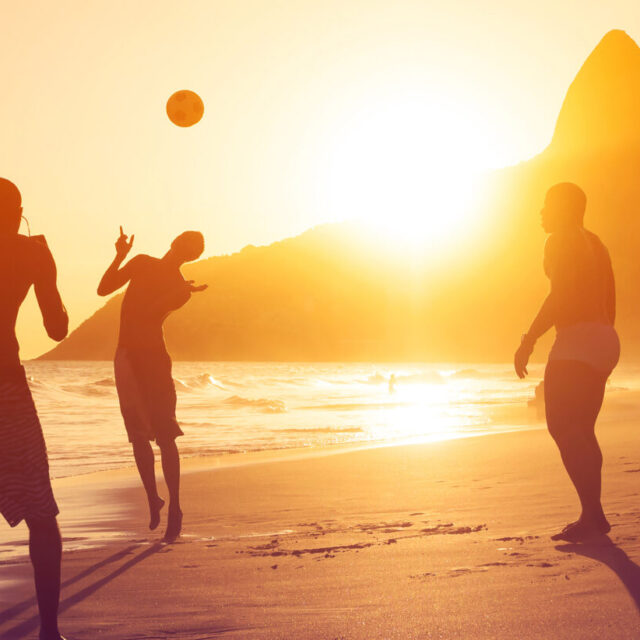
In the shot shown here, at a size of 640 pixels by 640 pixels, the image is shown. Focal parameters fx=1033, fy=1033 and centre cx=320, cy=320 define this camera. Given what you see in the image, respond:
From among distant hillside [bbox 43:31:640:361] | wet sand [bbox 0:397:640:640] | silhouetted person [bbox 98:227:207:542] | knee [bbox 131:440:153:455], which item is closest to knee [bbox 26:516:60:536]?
wet sand [bbox 0:397:640:640]

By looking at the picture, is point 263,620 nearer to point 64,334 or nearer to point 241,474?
point 64,334

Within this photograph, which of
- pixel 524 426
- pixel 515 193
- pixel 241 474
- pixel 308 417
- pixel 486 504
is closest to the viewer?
pixel 486 504

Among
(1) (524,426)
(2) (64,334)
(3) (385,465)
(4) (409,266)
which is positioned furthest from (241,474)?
(4) (409,266)

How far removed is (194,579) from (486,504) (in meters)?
2.45

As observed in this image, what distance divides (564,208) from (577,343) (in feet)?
2.29

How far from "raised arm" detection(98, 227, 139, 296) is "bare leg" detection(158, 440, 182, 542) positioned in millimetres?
941

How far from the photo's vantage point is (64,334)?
3.62 metres

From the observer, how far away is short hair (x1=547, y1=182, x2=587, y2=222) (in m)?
5.18

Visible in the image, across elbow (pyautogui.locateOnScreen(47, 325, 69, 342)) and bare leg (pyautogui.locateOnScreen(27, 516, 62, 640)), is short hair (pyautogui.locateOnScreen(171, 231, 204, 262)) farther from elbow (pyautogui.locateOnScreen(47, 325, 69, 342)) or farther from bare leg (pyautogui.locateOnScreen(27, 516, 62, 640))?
bare leg (pyautogui.locateOnScreen(27, 516, 62, 640))

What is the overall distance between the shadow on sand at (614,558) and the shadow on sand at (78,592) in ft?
6.41

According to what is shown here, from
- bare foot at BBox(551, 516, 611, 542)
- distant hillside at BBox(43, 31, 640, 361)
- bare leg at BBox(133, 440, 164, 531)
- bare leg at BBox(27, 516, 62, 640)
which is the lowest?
distant hillside at BBox(43, 31, 640, 361)

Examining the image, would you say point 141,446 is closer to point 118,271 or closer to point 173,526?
point 173,526

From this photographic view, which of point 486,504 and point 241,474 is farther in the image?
point 241,474

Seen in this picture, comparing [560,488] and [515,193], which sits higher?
[560,488]
